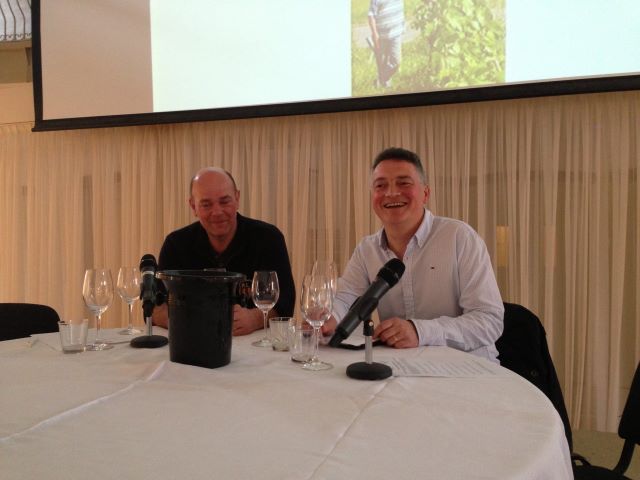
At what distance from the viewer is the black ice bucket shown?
143cm

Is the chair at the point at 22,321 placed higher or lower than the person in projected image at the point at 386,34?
lower

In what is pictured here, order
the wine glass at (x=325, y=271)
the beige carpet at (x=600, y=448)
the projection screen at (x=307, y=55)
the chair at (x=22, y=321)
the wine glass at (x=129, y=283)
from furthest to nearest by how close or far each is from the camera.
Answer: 1. the projection screen at (x=307, y=55)
2. the beige carpet at (x=600, y=448)
3. the chair at (x=22, y=321)
4. the wine glass at (x=129, y=283)
5. the wine glass at (x=325, y=271)

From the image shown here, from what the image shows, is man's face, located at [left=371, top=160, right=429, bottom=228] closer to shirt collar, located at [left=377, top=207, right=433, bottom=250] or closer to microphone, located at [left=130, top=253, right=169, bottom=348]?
shirt collar, located at [left=377, top=207, right=433, bottom=250]

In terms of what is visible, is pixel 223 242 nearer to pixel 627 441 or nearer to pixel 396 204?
pixel 396 204

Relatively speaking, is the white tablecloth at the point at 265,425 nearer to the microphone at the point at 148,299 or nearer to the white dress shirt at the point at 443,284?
the microphone at the point at 148,299

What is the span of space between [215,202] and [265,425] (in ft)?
5.82

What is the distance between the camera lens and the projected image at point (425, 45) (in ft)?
10.8

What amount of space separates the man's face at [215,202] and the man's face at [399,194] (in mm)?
810

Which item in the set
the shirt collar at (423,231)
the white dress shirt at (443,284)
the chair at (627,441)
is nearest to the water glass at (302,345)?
the white dress shirt at (443,284)

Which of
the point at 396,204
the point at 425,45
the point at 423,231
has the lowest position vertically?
the point at 423,231

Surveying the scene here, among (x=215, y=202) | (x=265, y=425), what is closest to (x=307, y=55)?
(x=215, y=202)

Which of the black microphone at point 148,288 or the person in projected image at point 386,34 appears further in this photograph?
the person in projected image at point 386,34

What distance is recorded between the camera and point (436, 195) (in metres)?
3.59

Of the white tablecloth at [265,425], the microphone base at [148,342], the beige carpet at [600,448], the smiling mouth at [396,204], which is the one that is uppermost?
the smiling mouth at [396,204]
